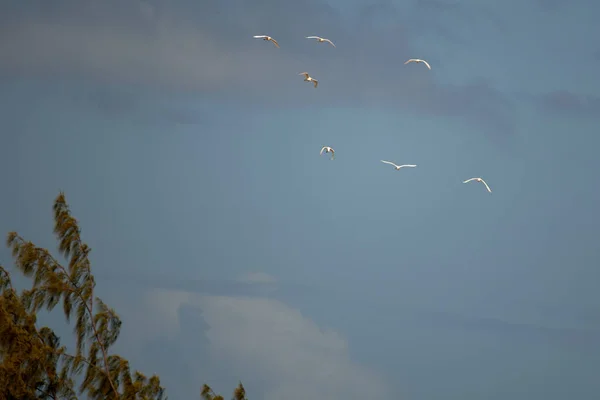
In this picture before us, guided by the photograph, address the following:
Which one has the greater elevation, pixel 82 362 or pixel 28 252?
pixel 28 252

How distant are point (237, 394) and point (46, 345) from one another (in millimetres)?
3376

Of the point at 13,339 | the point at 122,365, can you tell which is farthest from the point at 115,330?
the point at 13,339

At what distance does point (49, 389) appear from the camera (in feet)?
61.0

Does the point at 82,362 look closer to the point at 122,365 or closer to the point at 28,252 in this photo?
the point at 122,365

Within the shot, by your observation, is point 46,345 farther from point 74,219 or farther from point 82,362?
point 74,219

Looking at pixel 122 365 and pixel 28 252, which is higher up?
pixel 28 252

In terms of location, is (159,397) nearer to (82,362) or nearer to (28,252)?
(82,362)

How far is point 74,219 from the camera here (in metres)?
18.8

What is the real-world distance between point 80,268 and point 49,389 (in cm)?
210

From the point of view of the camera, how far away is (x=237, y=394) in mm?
19125

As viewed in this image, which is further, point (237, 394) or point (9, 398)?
point (237, 394)

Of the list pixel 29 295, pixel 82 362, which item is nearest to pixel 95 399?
pixel 82 362

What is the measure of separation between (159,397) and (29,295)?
2790mm

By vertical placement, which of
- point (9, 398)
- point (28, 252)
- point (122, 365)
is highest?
point (28, 252)
